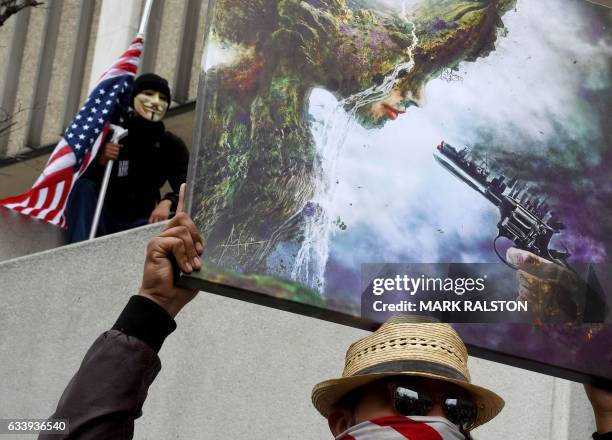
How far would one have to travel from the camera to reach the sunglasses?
3.09 metres

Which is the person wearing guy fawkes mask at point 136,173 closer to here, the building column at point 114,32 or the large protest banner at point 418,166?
the building column at point 114,32

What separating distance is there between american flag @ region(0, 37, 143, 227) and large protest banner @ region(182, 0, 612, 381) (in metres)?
5.12

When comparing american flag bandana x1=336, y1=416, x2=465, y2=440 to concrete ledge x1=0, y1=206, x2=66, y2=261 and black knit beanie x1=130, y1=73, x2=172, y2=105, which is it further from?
black knit beanie x1=130, y1=73, x2=172, y2=105

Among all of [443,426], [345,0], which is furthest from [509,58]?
[443,426]

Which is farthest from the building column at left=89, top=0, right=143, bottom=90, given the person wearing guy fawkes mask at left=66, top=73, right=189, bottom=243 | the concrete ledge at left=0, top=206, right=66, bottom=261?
the concrete ledge at left=0, top=206, right=66, bottom=261

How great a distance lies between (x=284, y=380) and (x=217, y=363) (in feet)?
1.26

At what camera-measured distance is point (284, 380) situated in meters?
5.95

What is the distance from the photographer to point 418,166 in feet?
12.1

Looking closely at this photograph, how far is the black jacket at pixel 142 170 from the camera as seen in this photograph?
8.77m

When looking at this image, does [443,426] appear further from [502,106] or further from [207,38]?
[207,38]

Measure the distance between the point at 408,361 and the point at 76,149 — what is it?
243 inches

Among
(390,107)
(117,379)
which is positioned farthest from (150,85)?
(117,379)

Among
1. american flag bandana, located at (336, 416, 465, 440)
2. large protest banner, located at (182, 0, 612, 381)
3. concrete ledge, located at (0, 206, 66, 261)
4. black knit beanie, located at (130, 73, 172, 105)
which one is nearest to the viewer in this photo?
american flag bandana, located at (336, 416, 465, 440)

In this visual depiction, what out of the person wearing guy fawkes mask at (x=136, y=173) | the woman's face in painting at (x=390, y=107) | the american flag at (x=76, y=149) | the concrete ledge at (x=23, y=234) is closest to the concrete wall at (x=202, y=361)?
the concrete ledge at (x=23, y=234)
